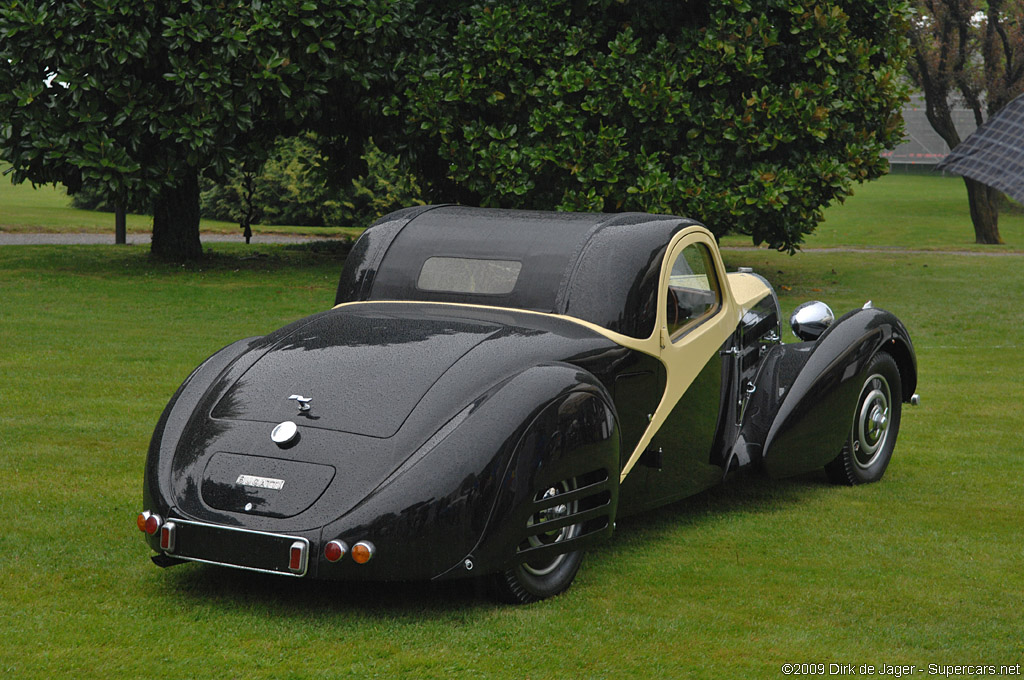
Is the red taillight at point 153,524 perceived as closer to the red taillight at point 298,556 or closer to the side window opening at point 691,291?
the red taillight at point 298,556

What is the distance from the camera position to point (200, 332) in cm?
1312

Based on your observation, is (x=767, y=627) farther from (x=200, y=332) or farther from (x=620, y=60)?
(x=620, y=60)

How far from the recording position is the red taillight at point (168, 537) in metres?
4.77

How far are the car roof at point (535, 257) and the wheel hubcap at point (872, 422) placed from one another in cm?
184

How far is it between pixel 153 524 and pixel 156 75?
13.3m

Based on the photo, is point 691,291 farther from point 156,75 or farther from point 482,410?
point 156,75

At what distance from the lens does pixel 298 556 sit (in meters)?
4.55

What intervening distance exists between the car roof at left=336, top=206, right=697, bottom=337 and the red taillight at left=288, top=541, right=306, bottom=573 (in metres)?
1.70

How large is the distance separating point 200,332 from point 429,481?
8.98 metres

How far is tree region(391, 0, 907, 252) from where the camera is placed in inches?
658

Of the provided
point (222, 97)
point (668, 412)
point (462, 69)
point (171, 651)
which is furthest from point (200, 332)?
point (171, 651)

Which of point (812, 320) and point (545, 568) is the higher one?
point (812, 320)

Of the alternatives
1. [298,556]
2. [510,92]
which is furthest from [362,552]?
[510,92]

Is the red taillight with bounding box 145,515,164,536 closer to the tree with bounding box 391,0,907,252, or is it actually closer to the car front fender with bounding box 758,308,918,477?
the car front fender with bounding box 758,308,918,477
